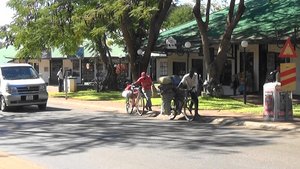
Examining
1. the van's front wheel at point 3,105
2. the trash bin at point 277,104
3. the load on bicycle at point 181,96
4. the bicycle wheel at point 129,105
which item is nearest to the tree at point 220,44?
the bicycle wheel at point 129,105

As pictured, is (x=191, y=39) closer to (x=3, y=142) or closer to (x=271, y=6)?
(x=271, y=6)

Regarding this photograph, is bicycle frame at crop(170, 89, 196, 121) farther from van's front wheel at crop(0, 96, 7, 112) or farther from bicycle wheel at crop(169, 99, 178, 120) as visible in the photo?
van's front wheel at crop(0, 96, 7, 112)

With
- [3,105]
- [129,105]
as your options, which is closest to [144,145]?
[129,105]

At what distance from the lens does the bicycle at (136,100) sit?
19312mm

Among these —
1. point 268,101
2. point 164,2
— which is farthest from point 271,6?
point 268,101

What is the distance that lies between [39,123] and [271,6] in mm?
17328

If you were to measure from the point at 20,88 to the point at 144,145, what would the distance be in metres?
Result: 11.2

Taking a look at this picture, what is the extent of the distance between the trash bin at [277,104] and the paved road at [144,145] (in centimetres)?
141

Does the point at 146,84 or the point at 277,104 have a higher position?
the point at 146,84

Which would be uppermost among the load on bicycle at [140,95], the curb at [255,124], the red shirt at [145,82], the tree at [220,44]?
the tree at [220,44]

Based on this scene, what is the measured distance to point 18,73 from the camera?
2238 cm

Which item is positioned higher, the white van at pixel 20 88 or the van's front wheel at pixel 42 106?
the white van at pixel 20 88

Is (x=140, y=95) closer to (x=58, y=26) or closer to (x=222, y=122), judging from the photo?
(x=222, y=122)

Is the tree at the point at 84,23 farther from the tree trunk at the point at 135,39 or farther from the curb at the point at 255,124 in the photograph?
the curb at the point at 255,124
